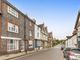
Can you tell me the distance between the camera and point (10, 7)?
107 ft

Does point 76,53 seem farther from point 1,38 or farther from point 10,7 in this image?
point 10,7

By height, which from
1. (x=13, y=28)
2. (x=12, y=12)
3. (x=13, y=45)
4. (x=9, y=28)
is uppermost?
(x=12, y=12)

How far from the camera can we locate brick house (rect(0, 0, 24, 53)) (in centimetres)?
2859

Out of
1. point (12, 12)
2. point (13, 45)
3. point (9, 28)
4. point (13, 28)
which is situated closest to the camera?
point (9, 28)

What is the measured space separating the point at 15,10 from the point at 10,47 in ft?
24.4

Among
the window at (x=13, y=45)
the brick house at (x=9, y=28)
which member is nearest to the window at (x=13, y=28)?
the brick house at (x=9, y=28)

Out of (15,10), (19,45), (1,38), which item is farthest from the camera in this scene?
(19,45)

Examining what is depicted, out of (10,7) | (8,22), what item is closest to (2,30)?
(8,22)

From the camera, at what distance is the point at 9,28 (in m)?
32.0

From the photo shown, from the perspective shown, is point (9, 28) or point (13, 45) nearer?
point (9, 28)

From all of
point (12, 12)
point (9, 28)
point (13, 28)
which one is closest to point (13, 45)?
point (13, 28)

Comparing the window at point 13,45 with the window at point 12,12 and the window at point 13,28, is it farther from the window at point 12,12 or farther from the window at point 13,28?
the window at point 12,12

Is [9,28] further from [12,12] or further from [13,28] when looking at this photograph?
[12,12]

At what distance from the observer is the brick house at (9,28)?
28.6 metres
